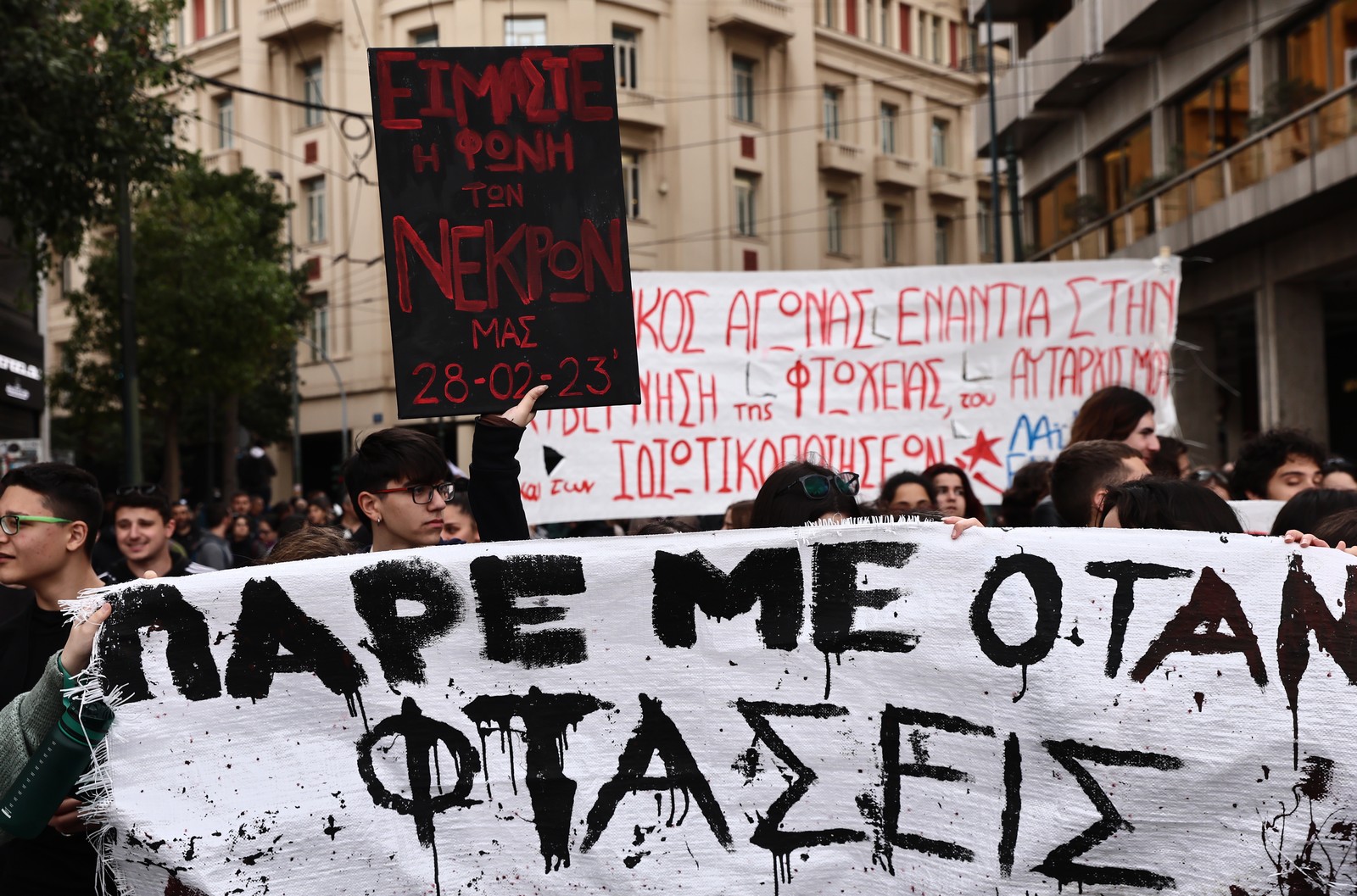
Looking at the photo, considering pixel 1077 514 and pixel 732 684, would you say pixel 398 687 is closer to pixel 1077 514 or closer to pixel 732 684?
pixel 732 684

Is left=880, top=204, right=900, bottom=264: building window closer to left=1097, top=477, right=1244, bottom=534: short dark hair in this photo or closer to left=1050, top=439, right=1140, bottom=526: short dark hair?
left=1050, top=439, right=1140, bottom=526: short dark hair

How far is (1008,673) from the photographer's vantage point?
292cm

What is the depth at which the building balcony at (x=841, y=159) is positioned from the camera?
1435 inches

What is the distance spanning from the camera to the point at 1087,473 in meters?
4.25

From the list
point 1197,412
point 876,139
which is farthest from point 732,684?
point 876,139

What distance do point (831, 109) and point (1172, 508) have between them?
1374 inches

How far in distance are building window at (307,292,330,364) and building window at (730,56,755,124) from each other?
11178 millimetres

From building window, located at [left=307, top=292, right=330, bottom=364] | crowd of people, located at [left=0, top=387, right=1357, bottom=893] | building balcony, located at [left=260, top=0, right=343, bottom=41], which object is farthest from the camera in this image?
building window, located at [left=307, top=292, right=330, bottom=364]

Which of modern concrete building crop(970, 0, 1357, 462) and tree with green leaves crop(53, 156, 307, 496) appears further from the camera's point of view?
tree with green leaves crop(53, 156, 307, 496)

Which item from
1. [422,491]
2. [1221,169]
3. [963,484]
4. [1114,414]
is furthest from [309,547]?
[1221,169]

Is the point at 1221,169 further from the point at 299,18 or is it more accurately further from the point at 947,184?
the point at 947,184

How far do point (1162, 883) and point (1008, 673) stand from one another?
48 cm

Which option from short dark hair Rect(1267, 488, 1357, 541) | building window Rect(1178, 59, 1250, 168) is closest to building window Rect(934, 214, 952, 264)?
building window Rect(1178, 59, 1250, 168)

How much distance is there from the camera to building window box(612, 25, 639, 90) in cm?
3123
